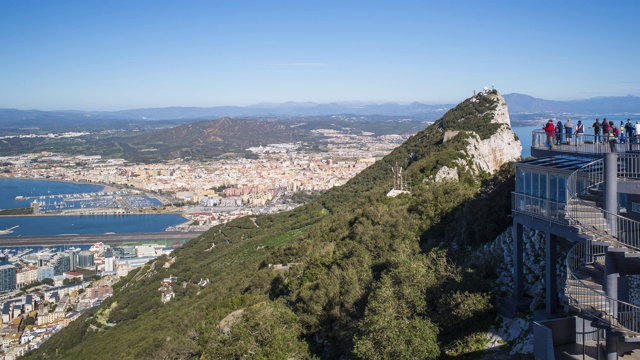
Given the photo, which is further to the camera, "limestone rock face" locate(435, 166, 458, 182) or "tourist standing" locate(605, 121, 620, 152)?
"limestone rock face" locate(435, 166, 458, 182)

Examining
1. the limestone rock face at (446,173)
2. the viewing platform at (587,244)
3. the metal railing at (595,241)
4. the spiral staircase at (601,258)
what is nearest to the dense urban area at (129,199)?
the limestone rock face at (446,173)

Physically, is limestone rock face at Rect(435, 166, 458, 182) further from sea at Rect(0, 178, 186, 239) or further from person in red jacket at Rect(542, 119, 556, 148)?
sea at Rect(0, 178, 186, 239)

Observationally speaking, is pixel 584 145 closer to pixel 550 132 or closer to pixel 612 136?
pixel 612 136

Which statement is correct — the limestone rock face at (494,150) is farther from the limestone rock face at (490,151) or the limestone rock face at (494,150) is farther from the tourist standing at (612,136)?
the tourist standing at (612,136)

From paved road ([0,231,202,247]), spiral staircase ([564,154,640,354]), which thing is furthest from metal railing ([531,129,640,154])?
paved road ([0,231,202,247])

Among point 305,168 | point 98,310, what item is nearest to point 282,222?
point 98,310

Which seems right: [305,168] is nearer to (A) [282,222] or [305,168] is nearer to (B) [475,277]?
(A) [282,222]

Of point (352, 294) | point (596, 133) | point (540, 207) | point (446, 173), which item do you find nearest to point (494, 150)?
point (446, 173)
